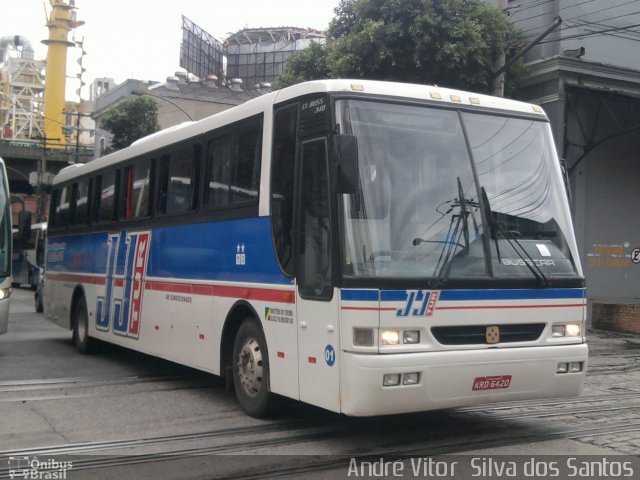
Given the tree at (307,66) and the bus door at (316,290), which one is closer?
the bus door at (316,290)

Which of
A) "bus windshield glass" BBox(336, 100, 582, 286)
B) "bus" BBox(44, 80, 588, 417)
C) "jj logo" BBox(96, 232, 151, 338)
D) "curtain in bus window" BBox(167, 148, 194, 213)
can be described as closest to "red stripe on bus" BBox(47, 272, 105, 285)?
"jj logo" BBox(96, 232, 151, 338)

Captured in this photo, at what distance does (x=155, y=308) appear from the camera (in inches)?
416

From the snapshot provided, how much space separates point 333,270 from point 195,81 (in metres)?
52.1

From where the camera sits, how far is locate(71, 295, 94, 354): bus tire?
43.9 feet

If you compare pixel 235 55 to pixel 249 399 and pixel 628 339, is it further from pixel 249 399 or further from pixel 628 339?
pixel 249 399

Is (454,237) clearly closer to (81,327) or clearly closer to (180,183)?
(180,183)

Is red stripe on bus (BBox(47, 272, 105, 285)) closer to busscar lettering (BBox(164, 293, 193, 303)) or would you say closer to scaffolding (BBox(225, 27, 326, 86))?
busscar lettering (BBox(164, 293, 193, 303))

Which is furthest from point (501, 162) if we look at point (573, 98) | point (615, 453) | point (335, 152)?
point (573, 98)

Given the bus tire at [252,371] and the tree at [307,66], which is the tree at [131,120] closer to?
the tree at [307,66]

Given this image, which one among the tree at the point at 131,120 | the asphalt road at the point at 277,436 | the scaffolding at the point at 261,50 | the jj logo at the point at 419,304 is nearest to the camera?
the asphalt road at the point at 277,436

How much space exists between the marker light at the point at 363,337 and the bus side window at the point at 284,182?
113cm

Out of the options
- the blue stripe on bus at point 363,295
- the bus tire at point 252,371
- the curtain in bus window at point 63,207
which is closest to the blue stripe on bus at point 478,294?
the blue stripe on bus at point 363,295

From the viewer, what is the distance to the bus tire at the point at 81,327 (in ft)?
43.9

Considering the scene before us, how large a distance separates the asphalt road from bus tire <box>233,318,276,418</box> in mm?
178
